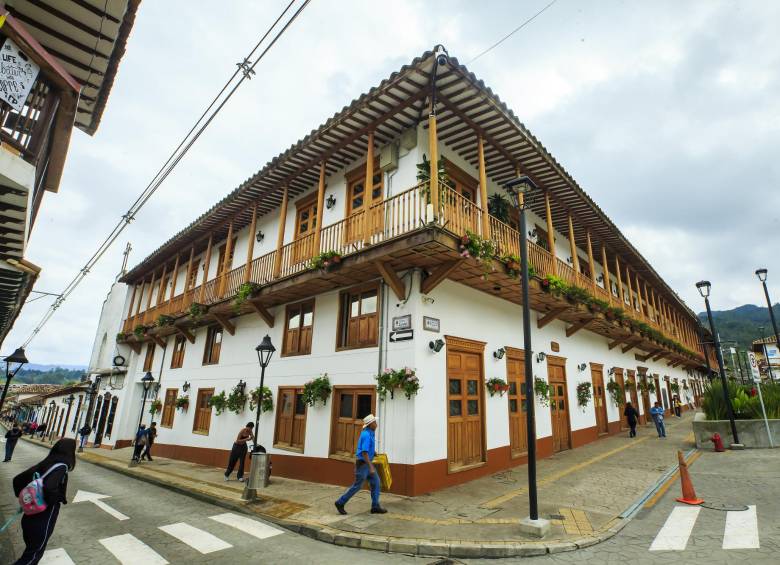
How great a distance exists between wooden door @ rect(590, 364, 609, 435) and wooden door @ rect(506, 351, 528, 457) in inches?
237

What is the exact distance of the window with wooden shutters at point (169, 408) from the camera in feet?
56.1

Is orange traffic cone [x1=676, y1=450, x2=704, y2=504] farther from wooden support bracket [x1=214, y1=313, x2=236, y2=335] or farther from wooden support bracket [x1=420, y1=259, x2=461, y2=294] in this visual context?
wooden support bracket [x1=214, y1=313, x2=236, y2=335]

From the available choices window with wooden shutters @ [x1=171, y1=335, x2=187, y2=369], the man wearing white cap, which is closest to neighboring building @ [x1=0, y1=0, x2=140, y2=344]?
the man wearing white cap

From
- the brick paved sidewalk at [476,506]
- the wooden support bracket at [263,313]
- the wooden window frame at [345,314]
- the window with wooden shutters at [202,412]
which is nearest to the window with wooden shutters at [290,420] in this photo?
the brick paved sidewalk at [476,506]

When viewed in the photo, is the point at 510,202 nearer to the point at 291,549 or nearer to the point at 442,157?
the point at 442,157

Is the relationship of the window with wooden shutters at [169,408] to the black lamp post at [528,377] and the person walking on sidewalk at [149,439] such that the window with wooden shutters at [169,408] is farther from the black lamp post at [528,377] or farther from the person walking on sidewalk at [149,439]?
the black lamp post at [528,377]

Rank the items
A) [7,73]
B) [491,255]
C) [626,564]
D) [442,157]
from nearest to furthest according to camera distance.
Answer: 1. [7,73]
2. [626,564]
3. [491,255]
4. [442,157]

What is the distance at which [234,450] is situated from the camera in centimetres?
1098

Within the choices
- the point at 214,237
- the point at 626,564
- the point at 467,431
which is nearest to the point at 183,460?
the point at 214,237

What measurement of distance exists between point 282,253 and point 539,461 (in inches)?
386

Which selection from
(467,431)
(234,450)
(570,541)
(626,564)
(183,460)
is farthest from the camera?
A: (183,460)

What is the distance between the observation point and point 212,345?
618 inches

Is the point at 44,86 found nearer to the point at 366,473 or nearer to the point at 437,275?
the point at 437,275

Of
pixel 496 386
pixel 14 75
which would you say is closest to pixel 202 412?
pixel 496 386
